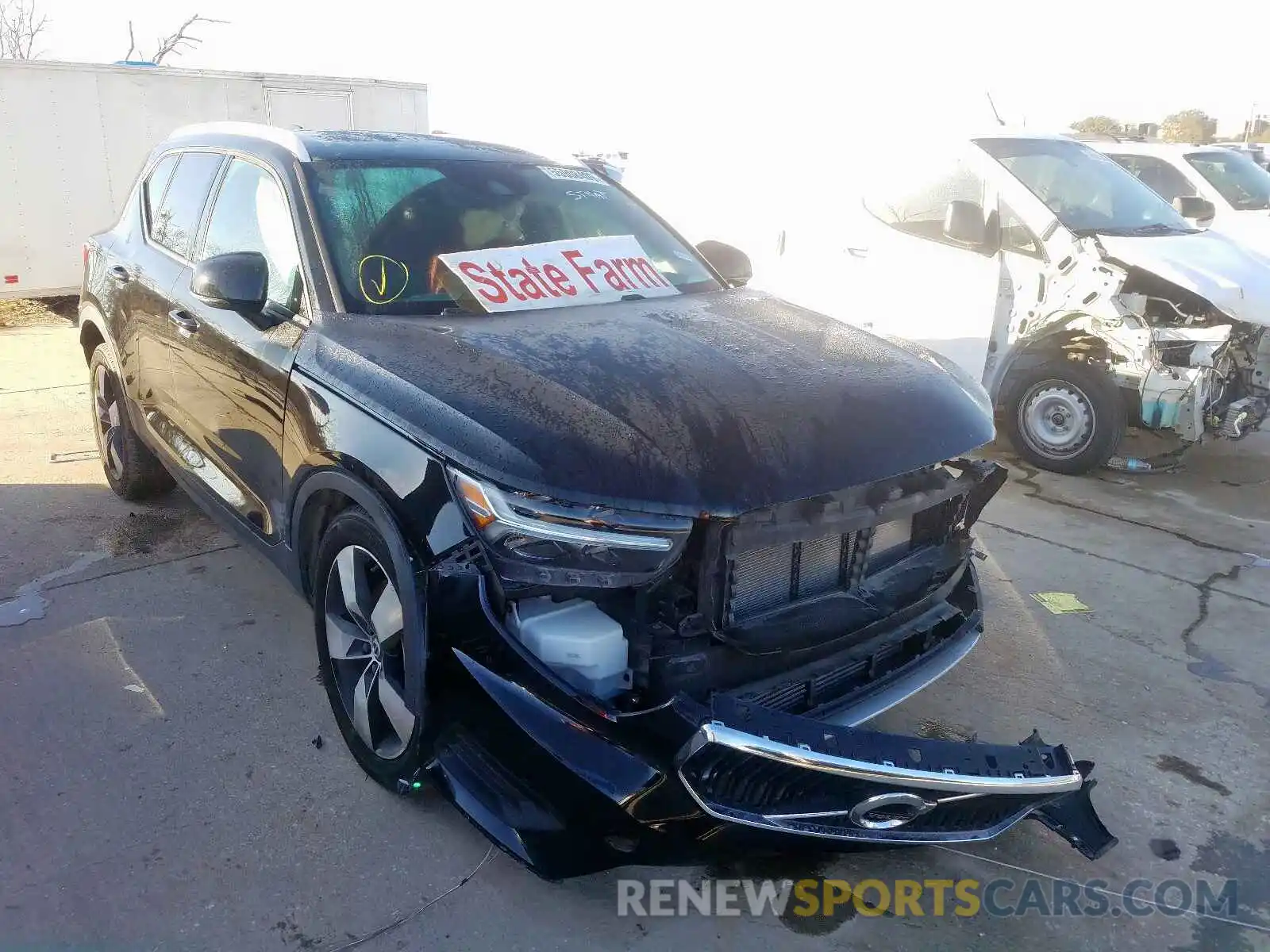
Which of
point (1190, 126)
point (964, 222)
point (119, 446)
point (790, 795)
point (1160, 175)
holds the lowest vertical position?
point (119, 446)

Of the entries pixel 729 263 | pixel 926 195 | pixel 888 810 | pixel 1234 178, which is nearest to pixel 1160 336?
pixel 926 195

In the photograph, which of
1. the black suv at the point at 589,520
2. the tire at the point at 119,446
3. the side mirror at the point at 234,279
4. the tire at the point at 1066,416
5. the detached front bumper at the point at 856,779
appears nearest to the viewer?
the detached front bumper at the point at 856,779

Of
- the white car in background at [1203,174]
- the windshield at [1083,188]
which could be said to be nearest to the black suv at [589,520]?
the windshield at [1083,188]

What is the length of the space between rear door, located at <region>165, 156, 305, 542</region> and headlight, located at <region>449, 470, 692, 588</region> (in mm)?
1137

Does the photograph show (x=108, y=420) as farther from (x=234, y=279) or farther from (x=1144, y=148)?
(x=1144, y=148)

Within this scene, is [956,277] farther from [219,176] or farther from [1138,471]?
[219,176]

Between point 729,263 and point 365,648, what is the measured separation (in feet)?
7.61

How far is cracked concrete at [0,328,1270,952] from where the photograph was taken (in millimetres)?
2336

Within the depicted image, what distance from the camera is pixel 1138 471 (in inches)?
236

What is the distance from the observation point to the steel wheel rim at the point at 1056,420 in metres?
5.79

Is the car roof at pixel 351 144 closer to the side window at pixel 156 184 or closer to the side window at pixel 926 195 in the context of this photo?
the side window at pixel 156 184

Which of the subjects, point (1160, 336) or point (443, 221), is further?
point (1160, 336)

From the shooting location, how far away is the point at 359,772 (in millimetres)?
2855

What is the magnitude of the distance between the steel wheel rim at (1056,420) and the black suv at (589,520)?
10.4ft
